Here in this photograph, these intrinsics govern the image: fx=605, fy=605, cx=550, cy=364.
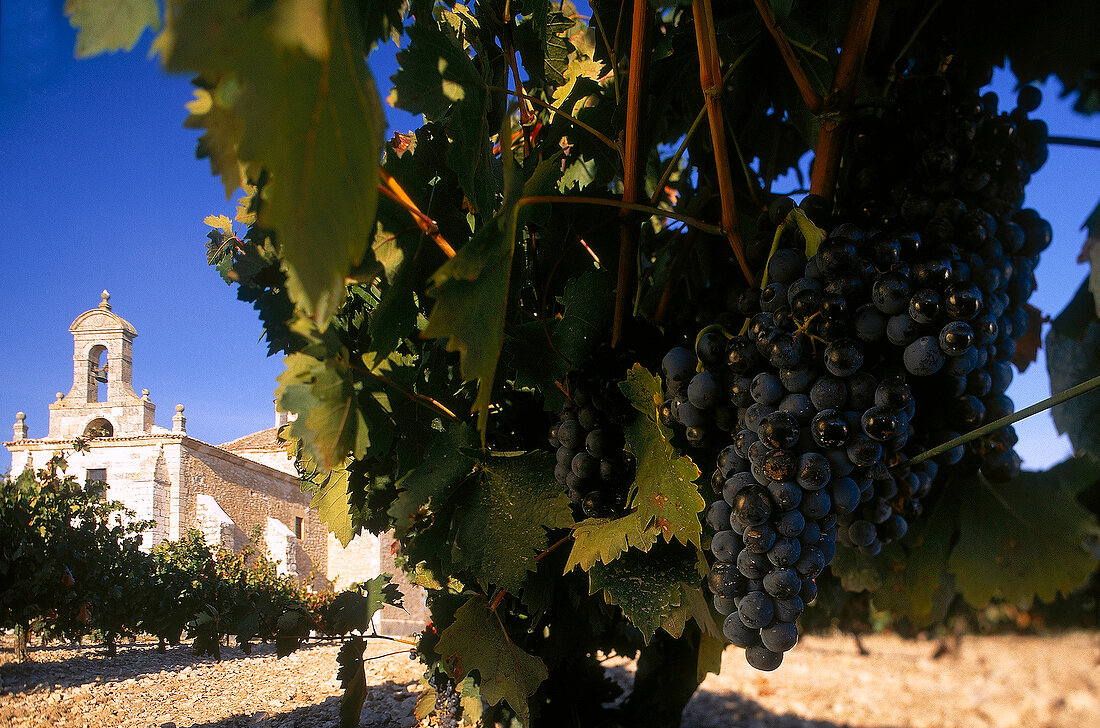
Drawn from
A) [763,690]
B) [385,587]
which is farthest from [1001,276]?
[763,690]

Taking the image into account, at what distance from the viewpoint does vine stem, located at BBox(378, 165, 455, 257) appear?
41cm

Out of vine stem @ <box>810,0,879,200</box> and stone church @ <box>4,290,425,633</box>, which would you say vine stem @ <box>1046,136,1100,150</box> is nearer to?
vine stem @ <box>810,0,879,200</box>

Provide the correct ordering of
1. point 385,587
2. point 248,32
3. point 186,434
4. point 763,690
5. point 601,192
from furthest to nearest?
1. point 763,690
2. point 186,434
3. point 385,587
4. point 601,192
5. point 248,32

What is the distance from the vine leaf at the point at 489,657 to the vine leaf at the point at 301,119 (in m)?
0.45

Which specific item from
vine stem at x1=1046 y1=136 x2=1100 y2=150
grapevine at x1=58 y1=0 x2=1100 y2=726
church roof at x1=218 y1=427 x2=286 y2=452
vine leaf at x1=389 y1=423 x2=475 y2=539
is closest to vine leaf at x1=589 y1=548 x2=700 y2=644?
grapevine at x1=58 y1=0 x2=1100 y2=726

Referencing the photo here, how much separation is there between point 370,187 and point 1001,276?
414 millimetres

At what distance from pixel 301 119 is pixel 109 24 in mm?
127

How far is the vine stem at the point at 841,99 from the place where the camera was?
1.27ft

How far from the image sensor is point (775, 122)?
62 cm

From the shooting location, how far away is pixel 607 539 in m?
0.40

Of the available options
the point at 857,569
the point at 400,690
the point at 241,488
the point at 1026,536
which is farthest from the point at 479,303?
the point at 241,488

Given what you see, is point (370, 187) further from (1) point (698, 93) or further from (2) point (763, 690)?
(2) point (763, 690)

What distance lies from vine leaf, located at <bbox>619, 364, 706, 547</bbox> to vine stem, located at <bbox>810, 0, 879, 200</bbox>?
20cm

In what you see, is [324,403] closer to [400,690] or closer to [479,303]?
[479,303]
